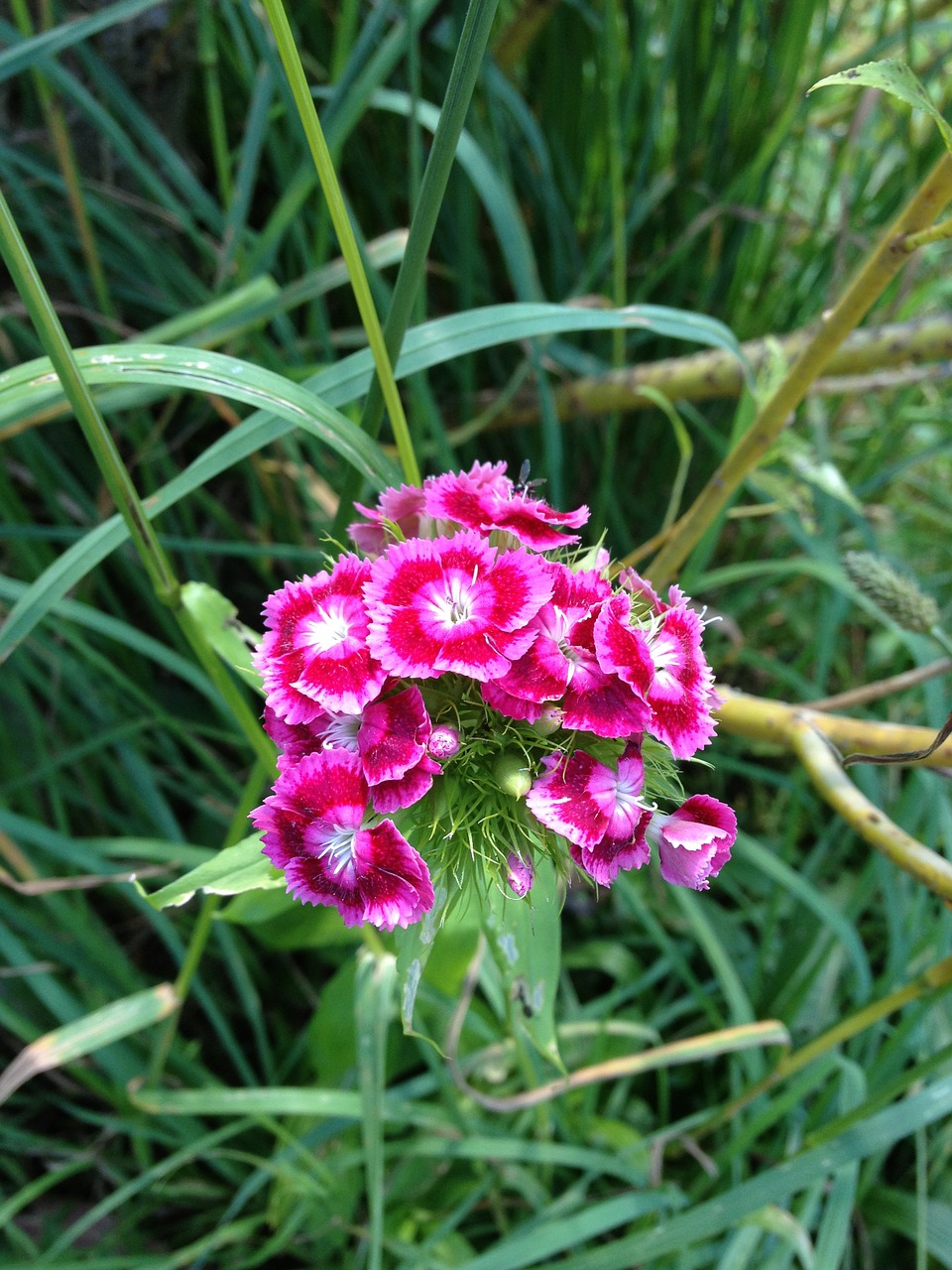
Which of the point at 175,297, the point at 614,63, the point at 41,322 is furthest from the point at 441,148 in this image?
the point at 175,297

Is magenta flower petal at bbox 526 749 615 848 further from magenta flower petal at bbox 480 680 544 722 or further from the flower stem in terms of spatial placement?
the flower stem

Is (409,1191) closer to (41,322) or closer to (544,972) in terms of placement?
(544,972)

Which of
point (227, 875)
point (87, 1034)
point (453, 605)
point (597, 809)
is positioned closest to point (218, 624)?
point (227, 875)

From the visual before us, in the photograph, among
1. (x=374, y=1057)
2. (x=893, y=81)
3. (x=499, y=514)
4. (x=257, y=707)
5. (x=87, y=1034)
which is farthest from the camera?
(x=257, y=707)

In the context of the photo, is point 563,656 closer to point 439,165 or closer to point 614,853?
point 614,853

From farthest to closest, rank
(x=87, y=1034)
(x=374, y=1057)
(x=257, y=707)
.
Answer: (x=257, y=707)
(x=87, y=1034)
(x=374, y=1057)

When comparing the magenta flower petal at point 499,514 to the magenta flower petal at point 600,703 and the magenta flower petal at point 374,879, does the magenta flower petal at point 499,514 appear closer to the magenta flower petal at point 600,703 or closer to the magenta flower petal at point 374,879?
the magenta flower petal at point 600,703
